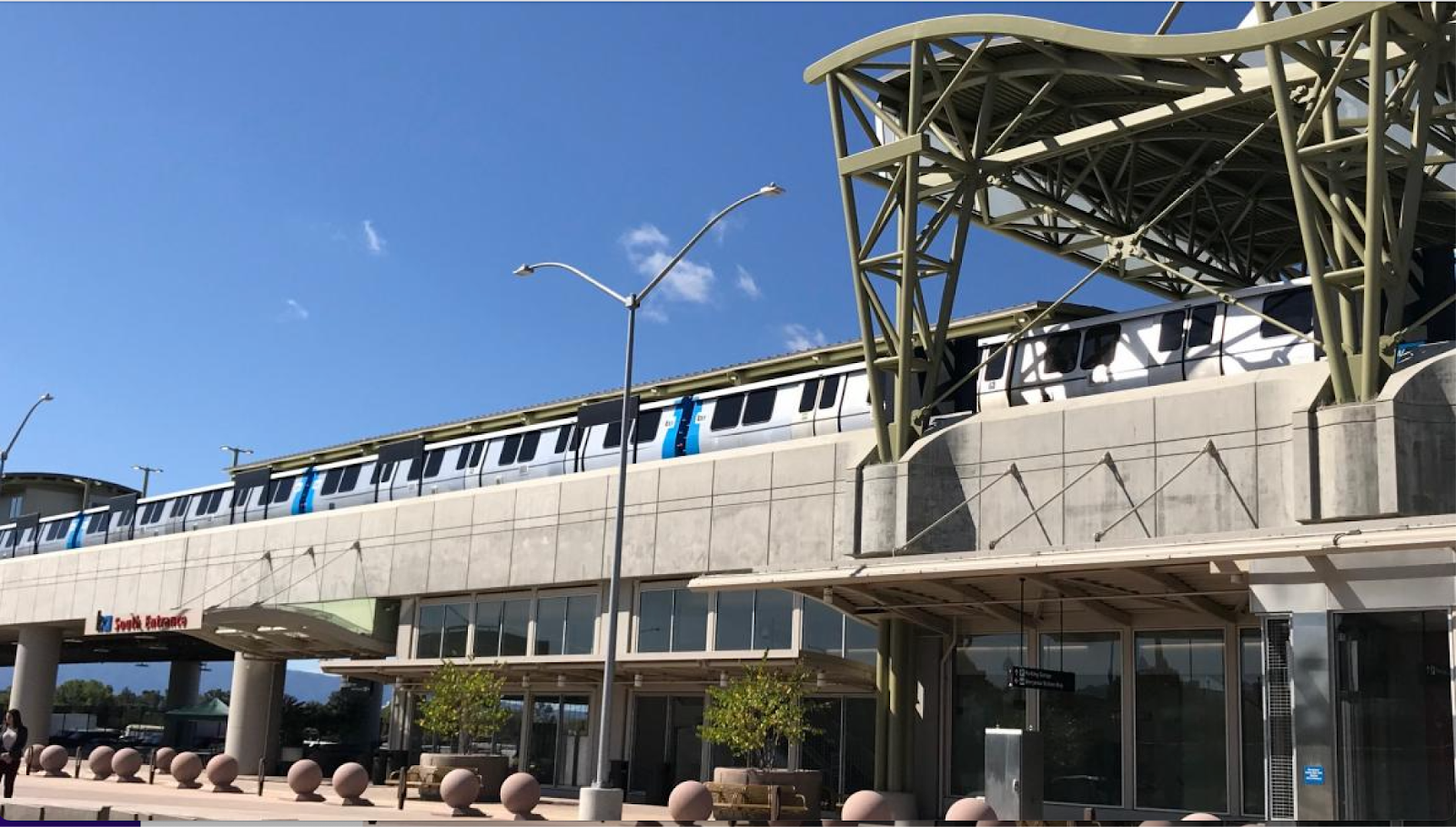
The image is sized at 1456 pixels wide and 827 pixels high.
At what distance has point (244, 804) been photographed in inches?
1147

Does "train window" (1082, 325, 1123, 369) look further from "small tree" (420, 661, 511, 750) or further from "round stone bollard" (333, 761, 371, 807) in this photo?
"round stone bollard" (333, 761, 371, 807)

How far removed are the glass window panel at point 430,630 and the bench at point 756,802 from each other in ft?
50.4

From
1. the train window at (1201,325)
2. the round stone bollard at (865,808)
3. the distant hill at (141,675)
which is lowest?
the round stone bollard at (865,808)

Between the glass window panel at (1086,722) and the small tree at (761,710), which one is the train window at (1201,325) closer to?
the glass window panel at (1086,722)

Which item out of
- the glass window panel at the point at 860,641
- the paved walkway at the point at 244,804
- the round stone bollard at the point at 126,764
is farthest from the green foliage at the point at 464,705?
the glass window panel at the point at 860,641

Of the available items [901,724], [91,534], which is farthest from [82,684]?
[901,724]

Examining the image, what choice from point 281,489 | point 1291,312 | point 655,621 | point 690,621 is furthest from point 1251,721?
point 281,489

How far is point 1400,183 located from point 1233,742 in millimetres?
19877

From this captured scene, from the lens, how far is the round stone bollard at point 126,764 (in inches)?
1435

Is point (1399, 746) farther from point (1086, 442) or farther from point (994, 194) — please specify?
point (994, 194)

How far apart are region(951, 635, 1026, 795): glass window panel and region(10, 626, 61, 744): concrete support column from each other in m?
41.6

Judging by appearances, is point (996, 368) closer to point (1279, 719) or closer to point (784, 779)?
point (784, 779)

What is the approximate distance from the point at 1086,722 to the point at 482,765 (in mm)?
14056

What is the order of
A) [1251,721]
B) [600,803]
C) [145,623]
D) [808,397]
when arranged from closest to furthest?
[600,803] → [1251,721] → [808,397] → [145,623]
